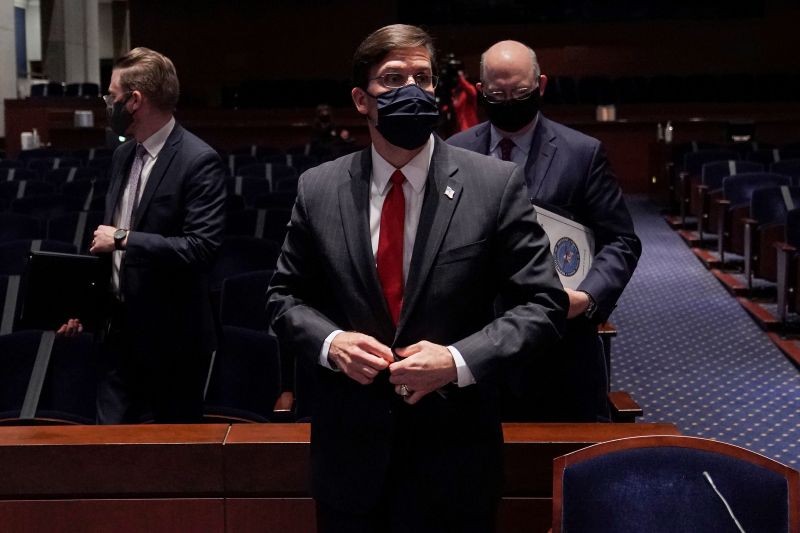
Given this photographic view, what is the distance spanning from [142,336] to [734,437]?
3011 mm

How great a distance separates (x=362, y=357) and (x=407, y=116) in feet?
1.43

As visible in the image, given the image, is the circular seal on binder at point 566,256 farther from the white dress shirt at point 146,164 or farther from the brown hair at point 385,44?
the white dress shirt at point 146,164

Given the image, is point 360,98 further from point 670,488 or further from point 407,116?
point 670,488

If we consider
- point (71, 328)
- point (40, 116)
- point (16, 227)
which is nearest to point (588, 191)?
point (71, 328)

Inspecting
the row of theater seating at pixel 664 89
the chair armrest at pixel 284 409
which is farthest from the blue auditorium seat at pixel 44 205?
the row of theater seating at pixel 664 89

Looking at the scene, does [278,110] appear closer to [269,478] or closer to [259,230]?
[259,230]

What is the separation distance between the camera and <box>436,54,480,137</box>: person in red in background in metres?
10.6

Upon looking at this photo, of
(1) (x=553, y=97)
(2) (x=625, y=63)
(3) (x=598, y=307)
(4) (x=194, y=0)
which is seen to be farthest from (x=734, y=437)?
(4) (x=194, y=0)

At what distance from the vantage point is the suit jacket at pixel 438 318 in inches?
78.5

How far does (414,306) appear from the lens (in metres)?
1.99

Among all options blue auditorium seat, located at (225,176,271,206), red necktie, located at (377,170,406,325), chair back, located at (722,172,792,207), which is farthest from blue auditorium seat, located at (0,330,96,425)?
chair back, located at (722,172,792,207)

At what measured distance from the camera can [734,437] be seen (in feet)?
16.7

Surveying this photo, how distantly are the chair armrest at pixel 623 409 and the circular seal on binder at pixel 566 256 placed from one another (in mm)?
704

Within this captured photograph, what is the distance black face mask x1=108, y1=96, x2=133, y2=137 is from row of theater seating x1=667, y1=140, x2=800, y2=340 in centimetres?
503
